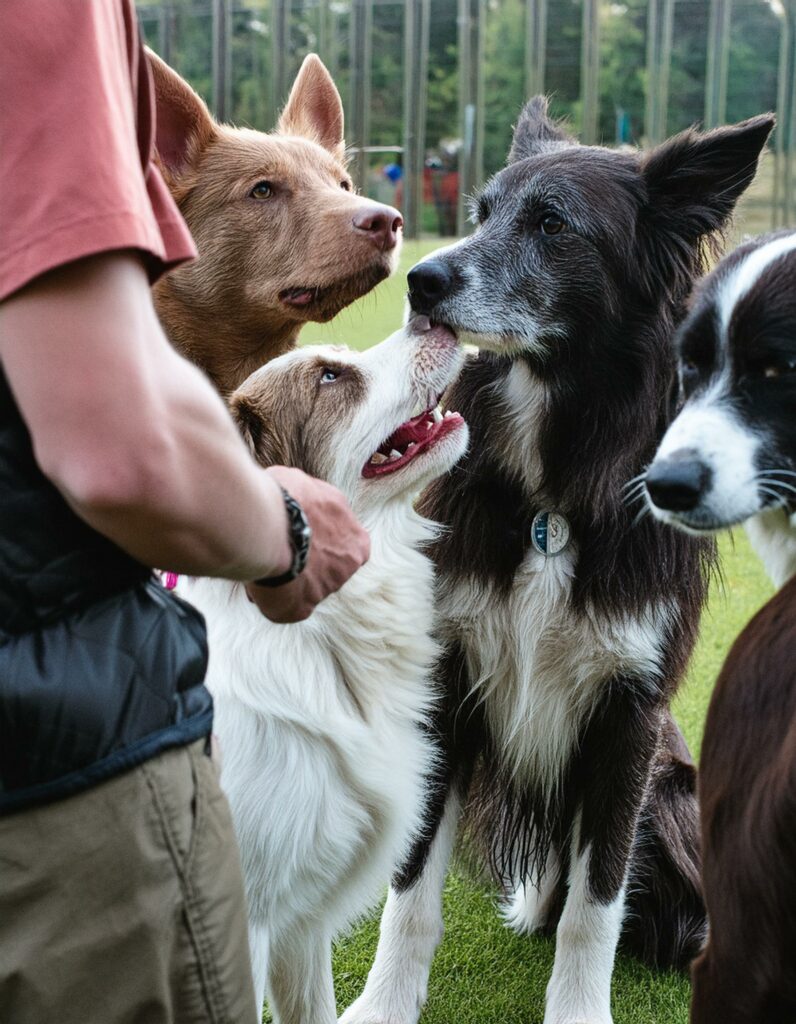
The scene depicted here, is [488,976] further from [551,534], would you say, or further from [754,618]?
[754,618]

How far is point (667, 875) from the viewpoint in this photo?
135 inches

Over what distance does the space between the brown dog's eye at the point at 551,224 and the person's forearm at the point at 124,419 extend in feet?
5.87

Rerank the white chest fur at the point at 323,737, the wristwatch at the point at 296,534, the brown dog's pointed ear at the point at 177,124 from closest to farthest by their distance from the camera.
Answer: the wristwatch at the point at 296,534 < the white chest fur at the point at 323,737 < the brown dog's pointed ear at the point at 177,124

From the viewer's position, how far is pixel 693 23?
2738cm

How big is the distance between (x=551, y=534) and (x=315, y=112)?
1.78 m

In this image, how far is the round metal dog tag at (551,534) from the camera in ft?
9.71

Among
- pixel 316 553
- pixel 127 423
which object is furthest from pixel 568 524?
pixel 127 423

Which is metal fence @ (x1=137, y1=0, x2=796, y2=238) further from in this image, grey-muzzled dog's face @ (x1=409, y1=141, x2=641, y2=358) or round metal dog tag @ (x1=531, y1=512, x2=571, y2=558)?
round metal dog tag @ (x1=531, y1=512, x2=571, y2=558)

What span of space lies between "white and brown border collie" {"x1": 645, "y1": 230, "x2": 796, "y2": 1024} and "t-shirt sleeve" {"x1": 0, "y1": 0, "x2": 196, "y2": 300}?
114cm

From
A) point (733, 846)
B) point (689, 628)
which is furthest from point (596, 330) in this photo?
point (733, 846)

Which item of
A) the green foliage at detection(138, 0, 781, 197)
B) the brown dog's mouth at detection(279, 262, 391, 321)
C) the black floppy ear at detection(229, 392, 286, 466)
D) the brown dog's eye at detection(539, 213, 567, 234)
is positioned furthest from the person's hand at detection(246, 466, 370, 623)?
the green foliage at detection(138, 0, 781, 197)

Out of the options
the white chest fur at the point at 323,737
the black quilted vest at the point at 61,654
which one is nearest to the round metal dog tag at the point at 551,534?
the white chest fur at the point at 323,737

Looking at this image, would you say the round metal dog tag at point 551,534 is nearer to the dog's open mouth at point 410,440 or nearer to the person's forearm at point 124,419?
the dog's open mouth at point 410,440

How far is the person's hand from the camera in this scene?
1.50m
